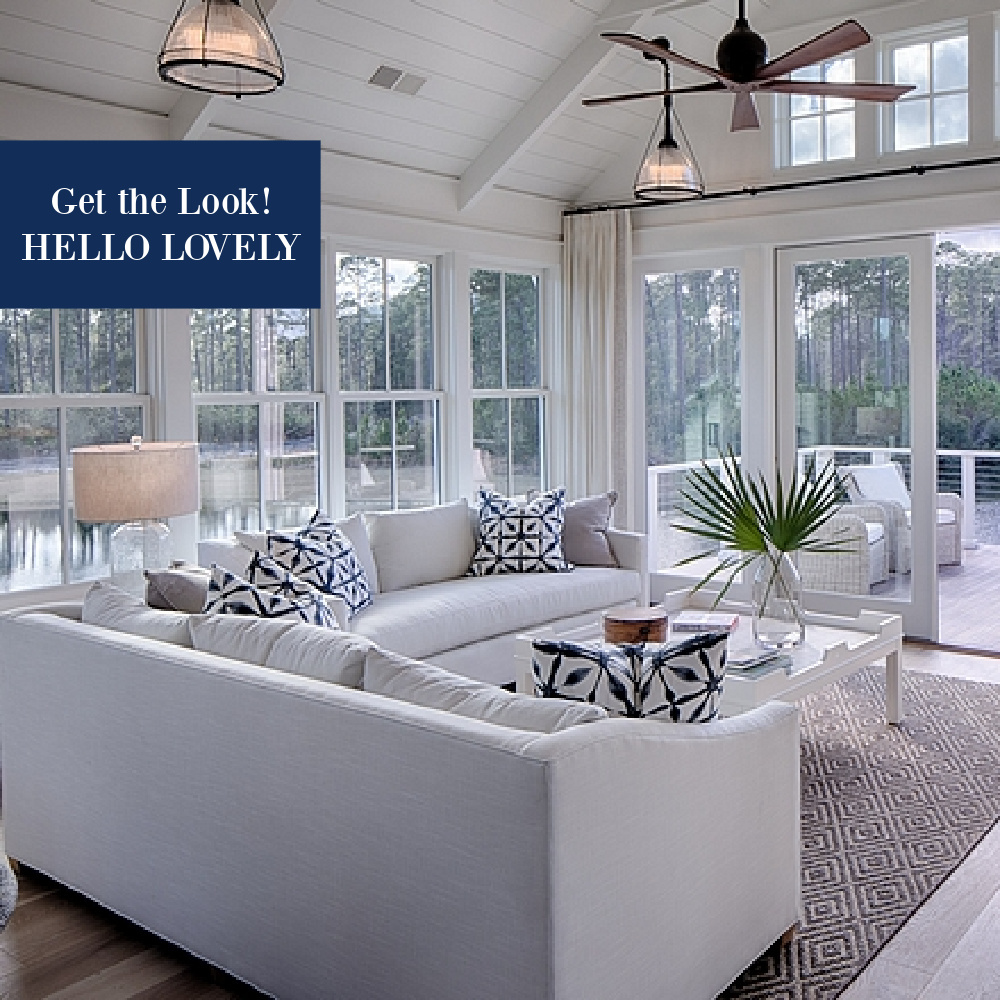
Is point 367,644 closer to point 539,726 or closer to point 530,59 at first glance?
point 539,726

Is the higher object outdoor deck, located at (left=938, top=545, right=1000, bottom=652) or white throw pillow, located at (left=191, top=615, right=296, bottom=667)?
white throw pillow, located at (left=191, top=615, right=296, bottom=667)

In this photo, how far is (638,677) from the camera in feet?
7.93

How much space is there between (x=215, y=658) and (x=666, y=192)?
105 inches

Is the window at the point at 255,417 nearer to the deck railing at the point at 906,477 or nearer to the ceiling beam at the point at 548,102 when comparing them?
the ceiling beam at the point at 548,102

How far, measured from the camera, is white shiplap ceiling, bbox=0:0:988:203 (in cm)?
435

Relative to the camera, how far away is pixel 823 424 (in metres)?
6.35

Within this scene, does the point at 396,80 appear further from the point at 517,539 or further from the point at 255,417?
the point at 517,539

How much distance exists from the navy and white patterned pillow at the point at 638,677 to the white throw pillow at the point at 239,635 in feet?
1.86

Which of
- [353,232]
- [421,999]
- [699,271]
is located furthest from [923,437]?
[421,999]

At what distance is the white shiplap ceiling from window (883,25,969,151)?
307 mm

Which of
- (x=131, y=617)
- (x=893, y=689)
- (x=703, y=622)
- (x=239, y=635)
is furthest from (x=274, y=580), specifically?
(x=893, y=689)

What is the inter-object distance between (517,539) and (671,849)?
3261mm

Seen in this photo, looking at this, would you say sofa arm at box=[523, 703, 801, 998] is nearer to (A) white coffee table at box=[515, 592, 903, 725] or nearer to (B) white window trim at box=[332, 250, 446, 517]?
(A) white coffee table at box=[515, 592, 903, 725]

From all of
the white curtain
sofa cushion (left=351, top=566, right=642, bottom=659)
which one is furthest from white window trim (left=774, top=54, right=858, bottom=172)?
sofa cushion (left=351, top=566, right=642, bottom=659)
